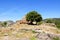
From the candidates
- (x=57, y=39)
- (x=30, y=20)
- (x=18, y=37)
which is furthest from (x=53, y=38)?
(x=30, y=20)

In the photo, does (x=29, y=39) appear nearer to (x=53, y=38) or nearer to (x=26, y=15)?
(x=53, y=38)

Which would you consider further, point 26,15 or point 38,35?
point 26,15

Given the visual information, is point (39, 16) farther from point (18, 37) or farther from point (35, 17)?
point (18, 37)

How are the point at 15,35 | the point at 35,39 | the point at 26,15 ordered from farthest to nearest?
1. the point at 26,15
2. the point at 15,35
3. the point at 35,39

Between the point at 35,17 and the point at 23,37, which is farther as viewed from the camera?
the point at 35,17

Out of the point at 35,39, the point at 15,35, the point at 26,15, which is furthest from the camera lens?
the point at 26,15

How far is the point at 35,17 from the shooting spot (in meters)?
74.8

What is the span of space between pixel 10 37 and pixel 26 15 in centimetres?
5685

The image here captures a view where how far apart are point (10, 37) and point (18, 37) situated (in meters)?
0.70

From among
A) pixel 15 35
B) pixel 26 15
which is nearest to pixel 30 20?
pixel 26 15

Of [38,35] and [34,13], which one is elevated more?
[34,13]

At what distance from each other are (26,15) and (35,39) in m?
57.6

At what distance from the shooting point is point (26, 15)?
239 ft

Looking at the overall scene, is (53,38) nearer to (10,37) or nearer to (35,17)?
(10,37)
